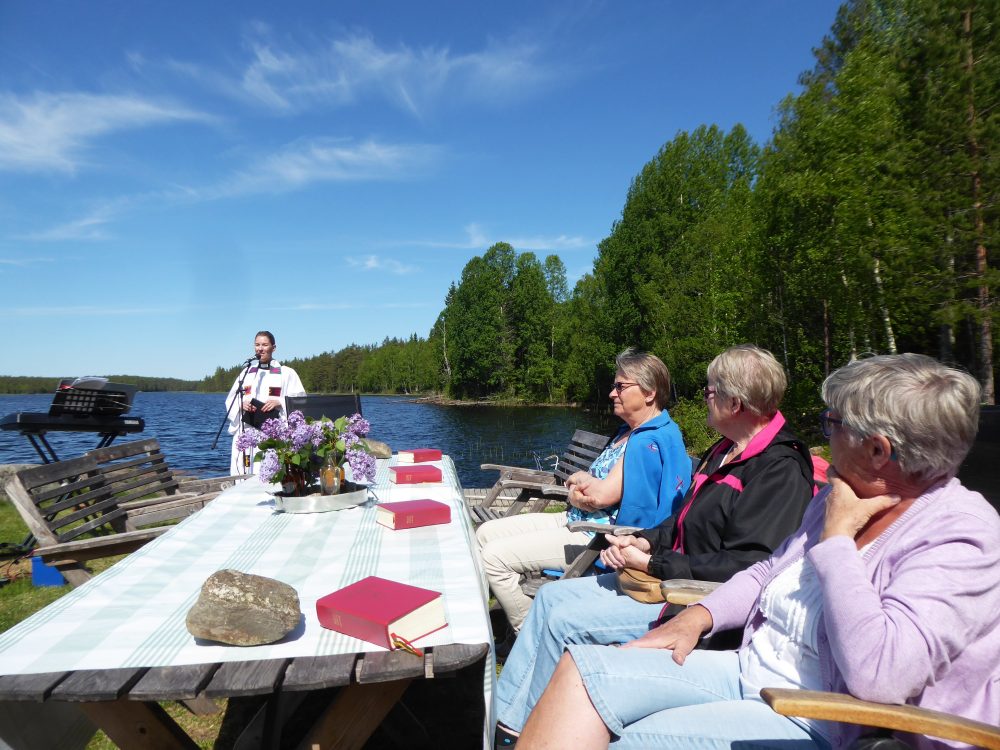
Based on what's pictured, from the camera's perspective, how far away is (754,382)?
2.40 m

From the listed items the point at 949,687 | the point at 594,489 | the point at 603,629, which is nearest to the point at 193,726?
the point at 603,629

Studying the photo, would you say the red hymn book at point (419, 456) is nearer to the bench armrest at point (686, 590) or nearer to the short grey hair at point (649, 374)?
the short grey hair at point (649, 374)

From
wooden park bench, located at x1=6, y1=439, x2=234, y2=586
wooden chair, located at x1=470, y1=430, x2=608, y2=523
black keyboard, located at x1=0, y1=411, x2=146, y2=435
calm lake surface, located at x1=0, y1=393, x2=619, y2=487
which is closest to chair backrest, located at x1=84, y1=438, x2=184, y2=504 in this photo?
wooden park bench, located at x1=6, y1=439, x2=234, y2=586

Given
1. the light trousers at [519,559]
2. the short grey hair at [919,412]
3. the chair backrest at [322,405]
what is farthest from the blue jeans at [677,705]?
the chair backrest at [322,405]

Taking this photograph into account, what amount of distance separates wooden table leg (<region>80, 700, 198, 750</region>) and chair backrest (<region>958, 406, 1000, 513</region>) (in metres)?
6.01

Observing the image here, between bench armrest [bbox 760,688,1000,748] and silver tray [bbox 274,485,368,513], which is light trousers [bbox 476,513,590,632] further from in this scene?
bench armrest [bbox 760,688,1000,748]

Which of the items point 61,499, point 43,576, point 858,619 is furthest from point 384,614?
point 43,576

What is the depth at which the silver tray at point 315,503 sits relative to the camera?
113 inches

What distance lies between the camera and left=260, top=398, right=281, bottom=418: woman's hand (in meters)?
5.90

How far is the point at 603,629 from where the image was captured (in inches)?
86.4

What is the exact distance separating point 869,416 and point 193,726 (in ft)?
9.53

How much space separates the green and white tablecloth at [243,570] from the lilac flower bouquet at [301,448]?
0.63ft

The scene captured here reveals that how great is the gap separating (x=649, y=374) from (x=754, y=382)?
31.1 inches

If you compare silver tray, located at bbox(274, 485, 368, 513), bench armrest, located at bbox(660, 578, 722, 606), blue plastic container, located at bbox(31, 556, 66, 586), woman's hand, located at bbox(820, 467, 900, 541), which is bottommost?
blue plastic container, located at bbox(31, 556, 66, 586)
